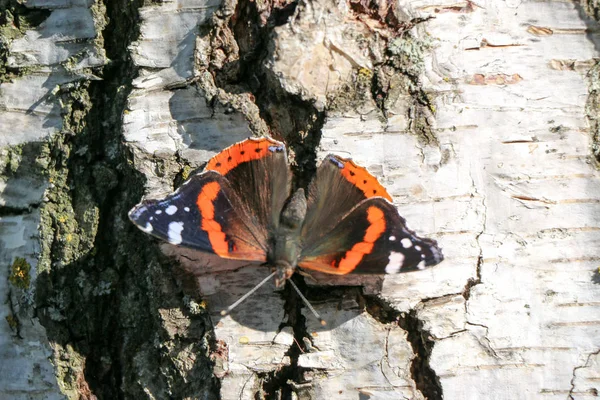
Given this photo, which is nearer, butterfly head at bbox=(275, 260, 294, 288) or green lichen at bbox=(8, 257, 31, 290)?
butterfly head at bbox=(275, 260, 294, 288)

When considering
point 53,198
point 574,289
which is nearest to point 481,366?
point 574,289

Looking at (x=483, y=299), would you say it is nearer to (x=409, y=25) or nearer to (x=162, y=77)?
(x=409, y=25)

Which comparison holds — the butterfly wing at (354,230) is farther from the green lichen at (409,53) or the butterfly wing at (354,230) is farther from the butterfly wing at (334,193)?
the green lichen at (409,53)

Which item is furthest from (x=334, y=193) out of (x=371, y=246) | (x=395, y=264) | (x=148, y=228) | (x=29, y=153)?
(x=29, y=153)

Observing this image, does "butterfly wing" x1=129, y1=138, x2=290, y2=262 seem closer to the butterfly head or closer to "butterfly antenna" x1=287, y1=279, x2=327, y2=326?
the butterfly head

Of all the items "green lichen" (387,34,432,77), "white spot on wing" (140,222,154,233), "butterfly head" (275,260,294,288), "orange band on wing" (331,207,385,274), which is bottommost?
"butterfly head" (275,260,294,288)

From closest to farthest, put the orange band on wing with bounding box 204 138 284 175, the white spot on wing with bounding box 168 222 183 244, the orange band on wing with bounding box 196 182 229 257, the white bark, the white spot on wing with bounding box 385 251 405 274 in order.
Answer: the white spot on wing with bounding box 385 251 405 274 < the white spot on wing with bounding box 168 222 183 244 < the orange band on wing with bounding box 204 138 284 175 < the orange band on wing with bounding box 196 182 229 257 < the white bark

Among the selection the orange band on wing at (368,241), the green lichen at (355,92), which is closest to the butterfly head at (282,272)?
the orange band on wing at (368,241)

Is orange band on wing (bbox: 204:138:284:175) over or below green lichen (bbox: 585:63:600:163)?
below

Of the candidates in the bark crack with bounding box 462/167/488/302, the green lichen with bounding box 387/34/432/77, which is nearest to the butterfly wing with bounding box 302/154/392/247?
the bark crack with bounding box 462/167/488/302
